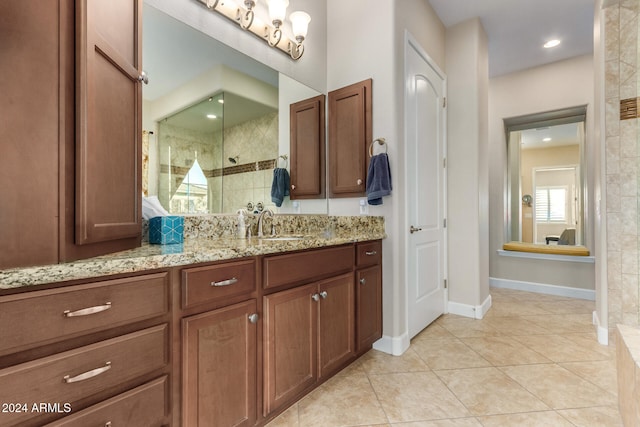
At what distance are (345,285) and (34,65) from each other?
1.63 m

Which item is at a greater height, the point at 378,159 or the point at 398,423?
the point at 378,159

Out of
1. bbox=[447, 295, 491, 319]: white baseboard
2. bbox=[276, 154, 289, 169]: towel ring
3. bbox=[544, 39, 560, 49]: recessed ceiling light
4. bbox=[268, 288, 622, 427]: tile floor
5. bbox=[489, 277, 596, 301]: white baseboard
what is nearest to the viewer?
bbox=[268, 288, 622, 427]: tile floor

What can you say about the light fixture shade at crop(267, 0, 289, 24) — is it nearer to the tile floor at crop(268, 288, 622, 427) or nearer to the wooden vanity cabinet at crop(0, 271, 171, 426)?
the wooden vanity cabinet at crop(0, 271, 171, 426)

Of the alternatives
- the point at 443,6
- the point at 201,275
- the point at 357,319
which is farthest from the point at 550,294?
the point at 201,275

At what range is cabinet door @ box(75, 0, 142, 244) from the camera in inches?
35.5

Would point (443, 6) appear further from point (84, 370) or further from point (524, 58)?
point (84, 370)

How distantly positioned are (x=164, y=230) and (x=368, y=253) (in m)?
1.26

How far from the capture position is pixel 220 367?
1.15 meters

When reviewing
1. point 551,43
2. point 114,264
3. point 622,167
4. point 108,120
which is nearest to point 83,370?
point 114,264

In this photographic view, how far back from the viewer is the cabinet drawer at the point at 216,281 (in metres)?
1.06

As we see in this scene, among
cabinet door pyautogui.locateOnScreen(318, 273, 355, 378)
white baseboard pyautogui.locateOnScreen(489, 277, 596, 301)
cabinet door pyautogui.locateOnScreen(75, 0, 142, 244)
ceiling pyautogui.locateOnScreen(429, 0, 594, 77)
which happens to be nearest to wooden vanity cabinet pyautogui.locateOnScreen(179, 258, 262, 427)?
cabinet door pyautogui.locateOnScreen(75, 0, 142, 244)

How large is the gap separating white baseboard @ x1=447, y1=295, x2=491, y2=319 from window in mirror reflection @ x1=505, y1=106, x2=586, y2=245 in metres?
1.77

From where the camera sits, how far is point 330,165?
8.27ft

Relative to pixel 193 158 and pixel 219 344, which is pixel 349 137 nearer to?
pixel 193 158
